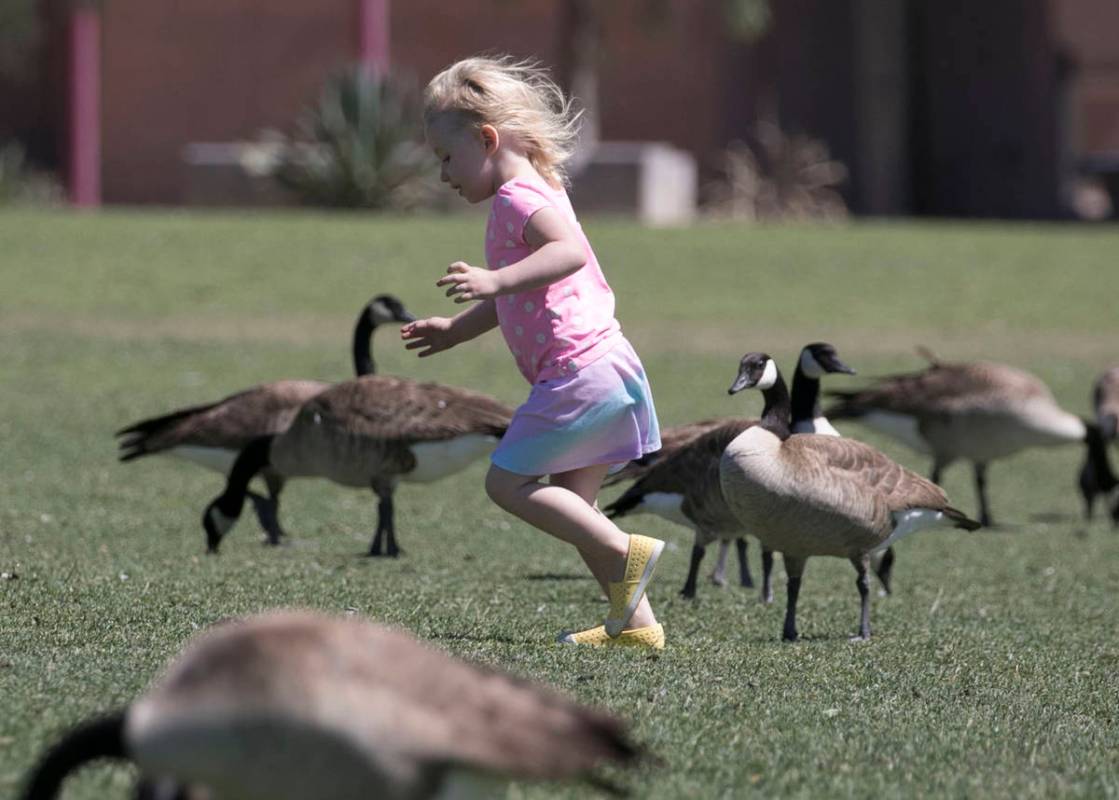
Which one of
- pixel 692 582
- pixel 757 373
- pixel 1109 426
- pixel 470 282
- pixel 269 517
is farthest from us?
pixel 1109 426

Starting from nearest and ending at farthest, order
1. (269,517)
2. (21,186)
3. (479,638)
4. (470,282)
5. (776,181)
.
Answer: (470,282) → (479,638) → (269,517) → (21,186) → (776,181)

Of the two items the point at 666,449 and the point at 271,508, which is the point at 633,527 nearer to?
the point at 666,449

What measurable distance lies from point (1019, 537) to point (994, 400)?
4.15ft

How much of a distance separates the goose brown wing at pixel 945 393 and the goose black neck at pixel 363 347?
3258 mm

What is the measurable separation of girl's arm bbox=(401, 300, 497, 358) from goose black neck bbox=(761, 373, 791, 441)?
4.77ft

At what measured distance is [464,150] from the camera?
21.8 ft

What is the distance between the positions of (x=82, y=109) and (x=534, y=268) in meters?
27.9

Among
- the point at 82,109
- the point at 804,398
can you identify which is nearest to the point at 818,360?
the point at 804,398

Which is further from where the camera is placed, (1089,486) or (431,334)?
(1089,486)

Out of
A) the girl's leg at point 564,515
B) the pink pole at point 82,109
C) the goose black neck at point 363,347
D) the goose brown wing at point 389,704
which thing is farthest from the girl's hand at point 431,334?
the pink pole at point 82,109

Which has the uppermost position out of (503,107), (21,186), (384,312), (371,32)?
(371,32)

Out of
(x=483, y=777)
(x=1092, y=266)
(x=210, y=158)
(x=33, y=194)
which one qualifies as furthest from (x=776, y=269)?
(x=483, y=777)

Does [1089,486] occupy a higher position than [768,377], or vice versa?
[768,377]

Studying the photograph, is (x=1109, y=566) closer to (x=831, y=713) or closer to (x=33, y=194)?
(x=831, y=713)
